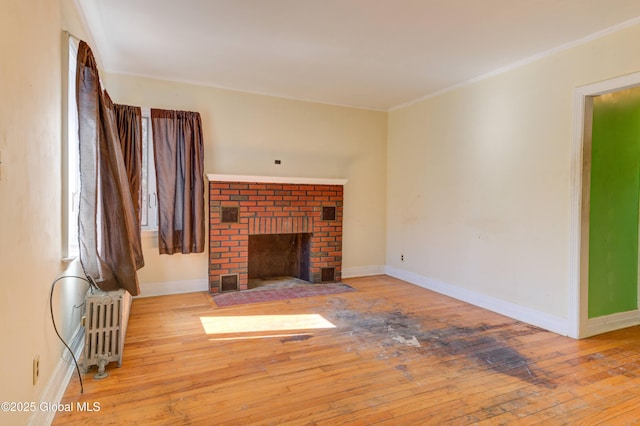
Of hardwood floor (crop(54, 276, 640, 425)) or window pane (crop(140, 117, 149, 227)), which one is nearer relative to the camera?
hardwood floor (crop(54, 276, 640, 425))

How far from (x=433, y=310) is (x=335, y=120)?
2.90m

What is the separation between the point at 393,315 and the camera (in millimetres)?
3611

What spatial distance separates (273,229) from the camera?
469 cm

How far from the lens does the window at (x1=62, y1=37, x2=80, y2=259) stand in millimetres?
2305

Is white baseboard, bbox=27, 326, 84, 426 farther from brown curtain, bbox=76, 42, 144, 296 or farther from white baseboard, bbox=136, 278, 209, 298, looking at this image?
white baseboard, bbox=136, 278, 209, 298

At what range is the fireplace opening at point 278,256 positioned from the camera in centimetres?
511

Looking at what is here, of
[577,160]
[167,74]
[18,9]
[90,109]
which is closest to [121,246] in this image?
[90,109]

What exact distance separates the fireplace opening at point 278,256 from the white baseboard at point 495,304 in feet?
4.72

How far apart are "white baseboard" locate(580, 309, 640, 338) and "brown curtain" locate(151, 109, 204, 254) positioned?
399 cm

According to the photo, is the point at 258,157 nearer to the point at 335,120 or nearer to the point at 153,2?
the point at 335,120

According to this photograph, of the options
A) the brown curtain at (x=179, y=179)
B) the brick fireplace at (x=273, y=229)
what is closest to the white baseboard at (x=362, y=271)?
the brick fireplace at (x=273, y=229)

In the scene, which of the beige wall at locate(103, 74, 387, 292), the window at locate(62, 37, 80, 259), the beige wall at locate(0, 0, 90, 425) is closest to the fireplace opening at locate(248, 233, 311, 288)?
the beige wall at locate(103, 74, 387, 292)

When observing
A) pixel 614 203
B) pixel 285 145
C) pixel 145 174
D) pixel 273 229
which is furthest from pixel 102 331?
pixel 614 203

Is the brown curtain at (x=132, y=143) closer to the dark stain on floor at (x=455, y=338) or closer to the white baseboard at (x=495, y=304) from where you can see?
the dark stain on floor at (x=455, y=338)
